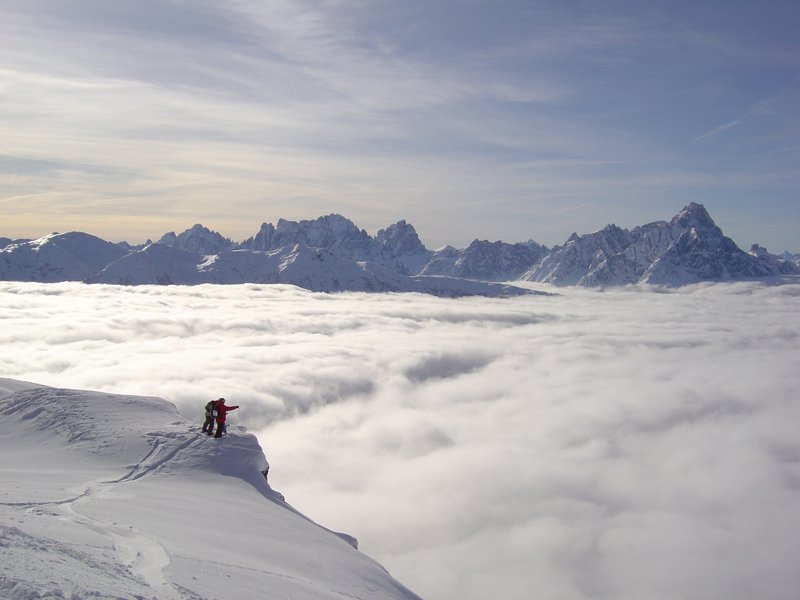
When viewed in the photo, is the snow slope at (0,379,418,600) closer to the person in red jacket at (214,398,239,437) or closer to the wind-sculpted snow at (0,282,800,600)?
the person in red jacket at (214,398,239,437)

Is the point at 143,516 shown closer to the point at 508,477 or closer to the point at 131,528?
the point at 131,528

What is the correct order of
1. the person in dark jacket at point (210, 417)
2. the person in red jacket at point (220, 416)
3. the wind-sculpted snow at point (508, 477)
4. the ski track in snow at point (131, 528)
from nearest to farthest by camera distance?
the ski track in snow at point (131, 528)
the person in red jacket at point (220, 416)
the person in dark jacket at point (210, 417)
the wind-sculpted snow at point (508, 477)

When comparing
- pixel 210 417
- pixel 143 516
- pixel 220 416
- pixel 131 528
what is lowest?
pixel 143 516

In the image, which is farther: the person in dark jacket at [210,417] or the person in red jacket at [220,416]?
the person in dark jacket at [210,417]

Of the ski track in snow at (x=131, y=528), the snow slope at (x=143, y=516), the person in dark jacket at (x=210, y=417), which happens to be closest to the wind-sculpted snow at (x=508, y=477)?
the person in dark jacket at (x=210, y=417)

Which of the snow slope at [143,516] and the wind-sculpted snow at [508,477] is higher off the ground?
the snow slope at [143,516]

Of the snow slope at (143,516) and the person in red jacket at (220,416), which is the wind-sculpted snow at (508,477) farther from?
the snow slope at (143,516)

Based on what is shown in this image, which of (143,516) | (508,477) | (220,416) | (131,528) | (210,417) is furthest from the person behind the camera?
(508,477)

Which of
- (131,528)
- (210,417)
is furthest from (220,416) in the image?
(131,528)

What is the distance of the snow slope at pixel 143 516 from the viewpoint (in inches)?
459

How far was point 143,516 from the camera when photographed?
16.9 meters

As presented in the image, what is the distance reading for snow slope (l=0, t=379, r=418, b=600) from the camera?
11648mm

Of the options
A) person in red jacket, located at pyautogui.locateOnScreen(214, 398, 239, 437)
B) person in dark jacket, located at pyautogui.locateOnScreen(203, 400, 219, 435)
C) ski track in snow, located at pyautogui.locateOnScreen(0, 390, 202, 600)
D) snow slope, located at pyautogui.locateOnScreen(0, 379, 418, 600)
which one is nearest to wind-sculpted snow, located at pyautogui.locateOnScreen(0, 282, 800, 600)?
person in dark jacket, located at pyautogui.locateOnScreen(203, 400, 219, 435)

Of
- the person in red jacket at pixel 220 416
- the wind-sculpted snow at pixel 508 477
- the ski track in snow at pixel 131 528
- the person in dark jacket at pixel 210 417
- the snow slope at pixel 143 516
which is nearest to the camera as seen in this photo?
the snow slope at pixel 143 516
